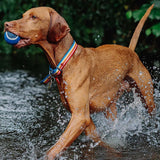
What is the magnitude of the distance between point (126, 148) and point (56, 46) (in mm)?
1306

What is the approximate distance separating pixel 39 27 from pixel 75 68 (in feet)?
1.70

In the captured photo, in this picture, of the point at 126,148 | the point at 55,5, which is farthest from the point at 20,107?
the point at 55,5

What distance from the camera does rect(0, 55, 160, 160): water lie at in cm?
335

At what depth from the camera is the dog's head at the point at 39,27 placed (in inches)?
117

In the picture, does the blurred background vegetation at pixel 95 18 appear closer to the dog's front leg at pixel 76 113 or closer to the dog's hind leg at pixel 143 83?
the dog's hind leg at pixel 143 83

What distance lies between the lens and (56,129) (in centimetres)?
409

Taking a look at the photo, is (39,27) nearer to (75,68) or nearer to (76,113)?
(75,68)

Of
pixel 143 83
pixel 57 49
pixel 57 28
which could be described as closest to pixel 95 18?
pixel 143 83

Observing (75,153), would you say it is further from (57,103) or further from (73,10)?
(73,10)

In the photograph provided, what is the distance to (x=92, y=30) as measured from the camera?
32.4ft

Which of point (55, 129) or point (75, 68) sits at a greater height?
point (75, 68)

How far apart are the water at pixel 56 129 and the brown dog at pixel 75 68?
0.93 ft

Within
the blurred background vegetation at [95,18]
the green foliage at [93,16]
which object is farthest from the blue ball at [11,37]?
the green foliage at [93,16]

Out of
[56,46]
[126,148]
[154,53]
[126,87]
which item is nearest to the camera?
[56,46]
